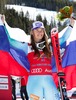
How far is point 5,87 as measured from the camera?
512 cm

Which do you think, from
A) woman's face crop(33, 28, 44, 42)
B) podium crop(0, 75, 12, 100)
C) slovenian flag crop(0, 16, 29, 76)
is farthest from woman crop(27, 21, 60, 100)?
podium crop(0, 75, 12, 100)

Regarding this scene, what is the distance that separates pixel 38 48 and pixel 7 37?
1.56 ft

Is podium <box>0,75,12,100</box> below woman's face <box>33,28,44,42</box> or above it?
below

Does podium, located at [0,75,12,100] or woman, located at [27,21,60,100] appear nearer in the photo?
woman, located at [27,21,60,100]

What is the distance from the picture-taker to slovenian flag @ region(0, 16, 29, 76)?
5.01 meters

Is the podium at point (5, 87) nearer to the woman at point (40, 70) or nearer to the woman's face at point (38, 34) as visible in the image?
the woman at point (40, 70)

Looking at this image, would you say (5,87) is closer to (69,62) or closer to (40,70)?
(40,70)

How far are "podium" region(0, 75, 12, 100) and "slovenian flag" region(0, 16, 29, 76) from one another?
84 mm

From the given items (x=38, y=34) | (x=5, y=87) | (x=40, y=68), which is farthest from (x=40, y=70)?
(x=5, y=87)

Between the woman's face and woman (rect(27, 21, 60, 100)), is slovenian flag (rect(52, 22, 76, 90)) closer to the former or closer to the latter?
woman (rect(27, 21, 60, 100))

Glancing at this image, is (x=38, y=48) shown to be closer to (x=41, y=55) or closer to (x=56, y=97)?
(x=41, y=55)

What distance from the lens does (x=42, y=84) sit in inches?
192

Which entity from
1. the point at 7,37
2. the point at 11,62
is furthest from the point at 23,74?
the point at 7,37

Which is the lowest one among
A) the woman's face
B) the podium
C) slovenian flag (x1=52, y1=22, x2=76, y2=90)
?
the podium
